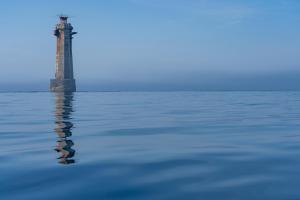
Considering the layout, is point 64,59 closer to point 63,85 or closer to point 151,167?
point 63,85

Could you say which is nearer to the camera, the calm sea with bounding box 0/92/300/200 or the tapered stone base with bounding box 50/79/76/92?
the calm sea with bounding box 0/92/300/200

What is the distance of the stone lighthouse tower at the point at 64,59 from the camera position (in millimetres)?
106319

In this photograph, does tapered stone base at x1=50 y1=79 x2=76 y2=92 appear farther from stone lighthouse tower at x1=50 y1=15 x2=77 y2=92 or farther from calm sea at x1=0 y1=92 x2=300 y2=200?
calm sea at x1=0 y1=92 x2=300 y2=200

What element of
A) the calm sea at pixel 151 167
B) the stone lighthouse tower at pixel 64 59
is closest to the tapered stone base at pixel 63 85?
the stone lighthouse tower at pixel 64 59

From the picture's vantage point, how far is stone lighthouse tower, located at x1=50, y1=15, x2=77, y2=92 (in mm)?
106319

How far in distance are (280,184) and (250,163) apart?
5.32 feet

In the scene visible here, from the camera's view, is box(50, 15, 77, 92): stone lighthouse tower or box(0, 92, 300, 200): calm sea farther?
box(50, 15, 77, 92): stone lighthouse tower

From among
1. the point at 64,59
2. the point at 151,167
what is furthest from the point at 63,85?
the point at 151,167

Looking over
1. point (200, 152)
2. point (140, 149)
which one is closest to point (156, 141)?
point (140, 149)

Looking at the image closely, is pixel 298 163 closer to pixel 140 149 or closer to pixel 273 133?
pixel 140 149

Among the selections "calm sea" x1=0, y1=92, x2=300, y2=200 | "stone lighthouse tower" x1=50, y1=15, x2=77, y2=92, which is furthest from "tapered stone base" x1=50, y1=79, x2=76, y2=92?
"calm sea" x1=0, y1=92, x2=300, y2=200

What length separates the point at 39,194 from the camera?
4867mm

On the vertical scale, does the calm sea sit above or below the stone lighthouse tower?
below

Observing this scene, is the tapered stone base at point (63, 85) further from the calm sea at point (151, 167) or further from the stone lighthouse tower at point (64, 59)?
the calm sea at point (151, 167)
